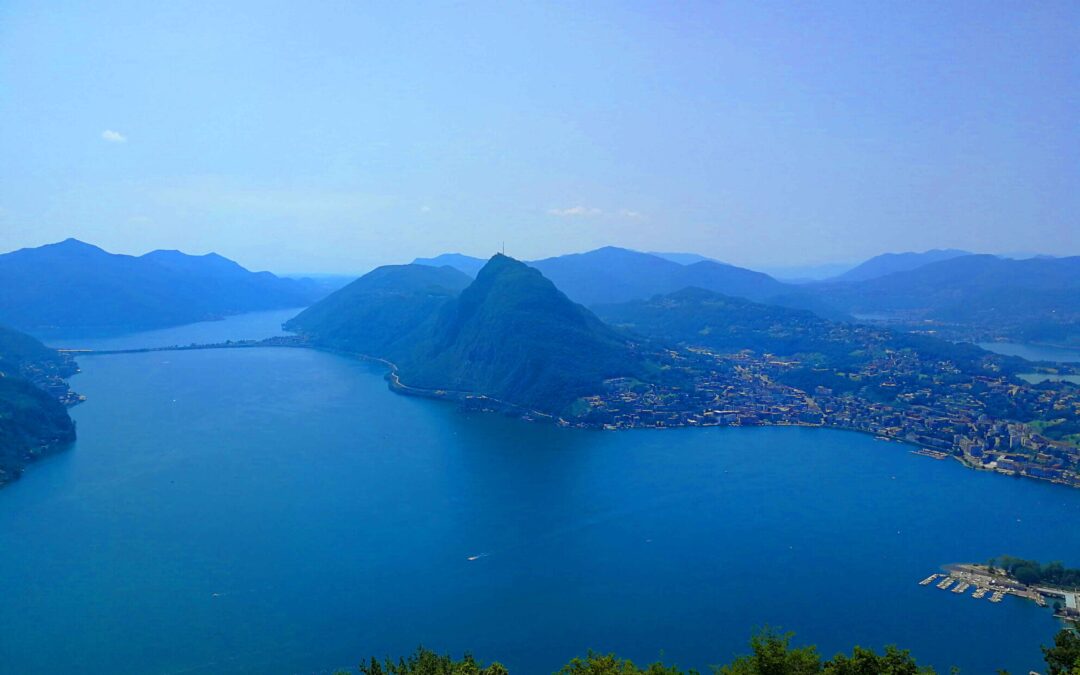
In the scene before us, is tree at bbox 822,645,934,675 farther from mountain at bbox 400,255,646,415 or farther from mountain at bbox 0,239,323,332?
mountain at bbox 0,239,323,332

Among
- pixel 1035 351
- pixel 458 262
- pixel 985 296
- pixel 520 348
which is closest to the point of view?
pixel 520 348

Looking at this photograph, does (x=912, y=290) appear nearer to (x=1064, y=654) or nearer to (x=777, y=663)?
(x=1064, y=654)

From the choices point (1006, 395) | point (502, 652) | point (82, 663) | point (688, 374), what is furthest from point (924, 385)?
point (82, 663)

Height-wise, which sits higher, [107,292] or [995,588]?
[107,292]

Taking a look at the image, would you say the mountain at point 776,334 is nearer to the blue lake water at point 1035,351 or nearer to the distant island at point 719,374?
the distant island at point 719,374

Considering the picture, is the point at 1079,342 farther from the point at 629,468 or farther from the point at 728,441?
the point at 629,468

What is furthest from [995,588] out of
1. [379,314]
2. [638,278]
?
[638,278]

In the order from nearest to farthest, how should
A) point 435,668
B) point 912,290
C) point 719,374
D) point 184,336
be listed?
1. point 435,668
2. point 719,374
3. point 184,336
4. point 912,290
